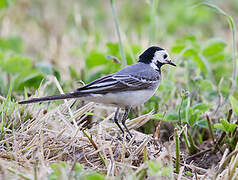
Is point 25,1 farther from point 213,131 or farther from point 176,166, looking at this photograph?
point 176,166

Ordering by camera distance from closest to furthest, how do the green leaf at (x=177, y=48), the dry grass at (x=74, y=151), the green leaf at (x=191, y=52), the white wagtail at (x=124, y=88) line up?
the dry grass at (x=74, y=151) → the white wagtail at (x=124, y=88) → the green leaf at (x=191, y=52) → the green leaf at (x=177, y=48)

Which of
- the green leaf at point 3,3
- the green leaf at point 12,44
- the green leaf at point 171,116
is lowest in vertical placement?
the green leaf at point 171,116

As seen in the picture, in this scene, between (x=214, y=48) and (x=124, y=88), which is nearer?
(x=124, y=88)

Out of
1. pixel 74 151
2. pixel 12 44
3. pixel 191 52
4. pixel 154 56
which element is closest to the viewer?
pixel 74 151

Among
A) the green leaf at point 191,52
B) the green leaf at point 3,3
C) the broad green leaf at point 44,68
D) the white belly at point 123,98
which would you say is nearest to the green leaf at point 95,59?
the broad green leaf at point 44,68

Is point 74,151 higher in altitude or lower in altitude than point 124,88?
lower

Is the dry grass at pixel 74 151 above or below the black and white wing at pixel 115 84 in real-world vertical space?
below

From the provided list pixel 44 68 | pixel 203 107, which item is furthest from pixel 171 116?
pixel 44 68

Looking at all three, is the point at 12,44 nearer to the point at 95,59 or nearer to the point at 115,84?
the point at 95,59

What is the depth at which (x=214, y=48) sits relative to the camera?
18.0 feet

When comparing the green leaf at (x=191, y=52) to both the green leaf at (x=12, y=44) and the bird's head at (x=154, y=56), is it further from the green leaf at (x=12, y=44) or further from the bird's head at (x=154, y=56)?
the green leaf at (x=12, y=44)

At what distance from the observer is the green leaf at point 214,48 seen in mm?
5385

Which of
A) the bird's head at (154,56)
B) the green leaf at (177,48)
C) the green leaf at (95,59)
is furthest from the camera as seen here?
the green leaf at (95,59)

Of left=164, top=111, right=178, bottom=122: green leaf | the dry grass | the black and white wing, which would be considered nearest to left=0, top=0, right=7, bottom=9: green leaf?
the dry grass
